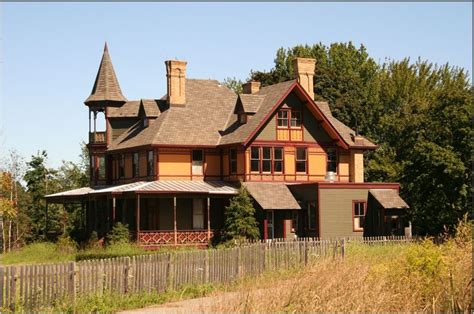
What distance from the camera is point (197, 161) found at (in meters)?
52.4

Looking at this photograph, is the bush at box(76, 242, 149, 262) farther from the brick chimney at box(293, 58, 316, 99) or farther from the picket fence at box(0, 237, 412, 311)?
the brick chimney at box(293, 58, 316, 99)

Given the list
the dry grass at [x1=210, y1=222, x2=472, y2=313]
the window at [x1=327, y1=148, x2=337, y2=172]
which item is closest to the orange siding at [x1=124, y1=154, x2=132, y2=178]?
the window at [x1=327, y1=148, x2=337, y2=172]

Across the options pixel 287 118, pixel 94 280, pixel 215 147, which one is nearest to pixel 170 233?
pixel 215 147

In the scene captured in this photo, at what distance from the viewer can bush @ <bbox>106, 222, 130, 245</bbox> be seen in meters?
47.0

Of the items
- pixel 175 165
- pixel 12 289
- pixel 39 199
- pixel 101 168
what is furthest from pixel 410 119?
pixel 12 289

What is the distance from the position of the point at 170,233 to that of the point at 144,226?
3723mm

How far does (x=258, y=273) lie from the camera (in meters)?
30.7

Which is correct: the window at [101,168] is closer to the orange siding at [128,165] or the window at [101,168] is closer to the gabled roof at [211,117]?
the gabled roof at [211,117]

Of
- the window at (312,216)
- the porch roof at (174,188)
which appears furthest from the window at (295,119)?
the window at (312,216)

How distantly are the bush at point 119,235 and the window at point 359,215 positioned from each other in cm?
1360

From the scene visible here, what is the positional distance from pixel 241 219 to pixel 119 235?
7.02 meters

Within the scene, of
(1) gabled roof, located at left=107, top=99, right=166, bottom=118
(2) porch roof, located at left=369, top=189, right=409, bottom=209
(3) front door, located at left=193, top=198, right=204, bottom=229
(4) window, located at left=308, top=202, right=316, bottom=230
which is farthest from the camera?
(1) gabled roof, located at left=107, top=99, right=166, bottom=118

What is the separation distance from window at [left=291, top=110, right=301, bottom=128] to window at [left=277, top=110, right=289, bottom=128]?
0.42 meters

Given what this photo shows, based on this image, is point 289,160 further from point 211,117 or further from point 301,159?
point 211,117
